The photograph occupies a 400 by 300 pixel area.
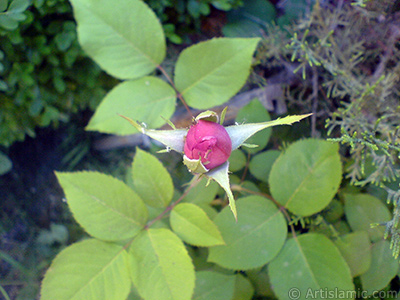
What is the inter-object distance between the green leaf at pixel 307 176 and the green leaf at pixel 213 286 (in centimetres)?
27

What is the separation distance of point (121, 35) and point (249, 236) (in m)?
0.67

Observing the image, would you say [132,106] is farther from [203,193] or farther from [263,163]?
[263,163]

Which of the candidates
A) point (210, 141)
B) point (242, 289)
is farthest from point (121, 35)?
point (242, 289)

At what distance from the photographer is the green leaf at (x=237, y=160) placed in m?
1.00

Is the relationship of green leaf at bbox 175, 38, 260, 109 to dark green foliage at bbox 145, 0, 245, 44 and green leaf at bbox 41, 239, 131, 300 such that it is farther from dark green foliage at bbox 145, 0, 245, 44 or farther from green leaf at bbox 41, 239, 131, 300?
green leaf at bbox 41, 239, 131, 300

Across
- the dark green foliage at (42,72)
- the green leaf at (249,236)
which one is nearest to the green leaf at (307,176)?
the green leaf at (249,236)

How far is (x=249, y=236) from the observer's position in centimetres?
83

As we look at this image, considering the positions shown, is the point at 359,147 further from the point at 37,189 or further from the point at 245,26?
the point at 37,189

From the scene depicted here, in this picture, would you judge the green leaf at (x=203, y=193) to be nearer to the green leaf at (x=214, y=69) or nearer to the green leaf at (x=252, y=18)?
the green leaf at (x=214, y=69)

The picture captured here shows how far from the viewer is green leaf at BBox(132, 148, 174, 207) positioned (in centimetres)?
88

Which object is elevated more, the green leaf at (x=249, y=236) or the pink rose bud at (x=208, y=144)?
the pink rose bud at (x=208, y=144)

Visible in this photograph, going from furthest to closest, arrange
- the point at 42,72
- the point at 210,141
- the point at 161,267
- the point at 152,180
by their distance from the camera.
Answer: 1. the point at 42,72
2. the point at 152,180
3. the point at 161,267
4. the point at 210,141

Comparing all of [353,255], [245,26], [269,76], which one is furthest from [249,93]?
[353,255]

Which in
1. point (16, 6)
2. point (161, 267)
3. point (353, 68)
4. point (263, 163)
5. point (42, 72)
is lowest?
point (161, 267)
